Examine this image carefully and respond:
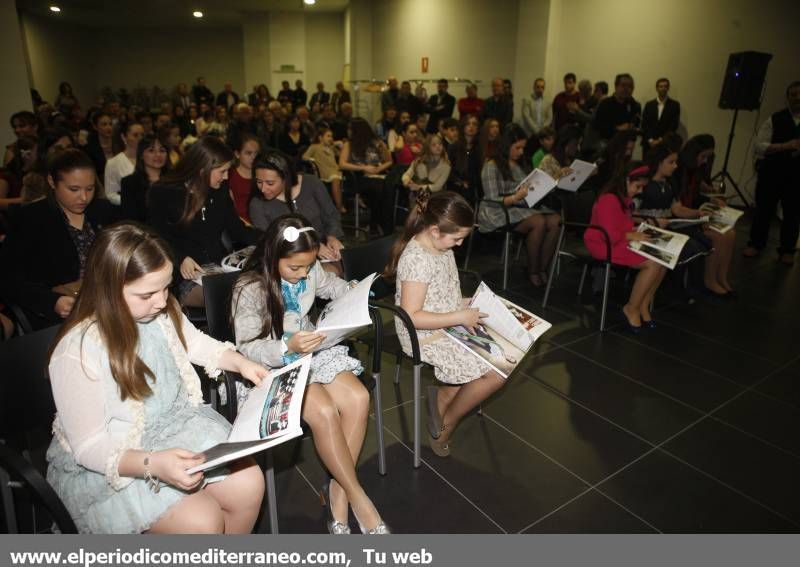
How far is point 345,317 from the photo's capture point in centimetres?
178

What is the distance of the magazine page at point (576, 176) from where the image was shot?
4.44 meters

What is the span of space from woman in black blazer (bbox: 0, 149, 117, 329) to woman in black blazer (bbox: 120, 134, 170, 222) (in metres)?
0.73

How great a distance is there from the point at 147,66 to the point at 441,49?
444 inches

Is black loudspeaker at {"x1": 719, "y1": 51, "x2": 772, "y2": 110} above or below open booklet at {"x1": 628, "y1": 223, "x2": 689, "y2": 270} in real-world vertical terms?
above

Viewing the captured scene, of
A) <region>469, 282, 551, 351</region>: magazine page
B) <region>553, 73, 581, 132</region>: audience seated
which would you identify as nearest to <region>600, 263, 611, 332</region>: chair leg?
<region>469, 282, 551, 351</region>: magazine page

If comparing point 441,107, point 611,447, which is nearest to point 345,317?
point 611,447

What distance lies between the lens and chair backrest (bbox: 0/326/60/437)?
1499mm

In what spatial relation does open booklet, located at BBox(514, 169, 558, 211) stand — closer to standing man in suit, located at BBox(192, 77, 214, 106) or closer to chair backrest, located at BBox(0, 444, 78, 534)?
chair backrest, located at BBox(0, 444, 78, 534)

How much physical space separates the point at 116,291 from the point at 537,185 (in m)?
3.48

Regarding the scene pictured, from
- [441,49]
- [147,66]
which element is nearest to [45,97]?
[147,66]

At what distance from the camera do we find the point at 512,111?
8.48 meters

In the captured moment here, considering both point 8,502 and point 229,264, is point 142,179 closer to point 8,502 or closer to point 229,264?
point 229,264
